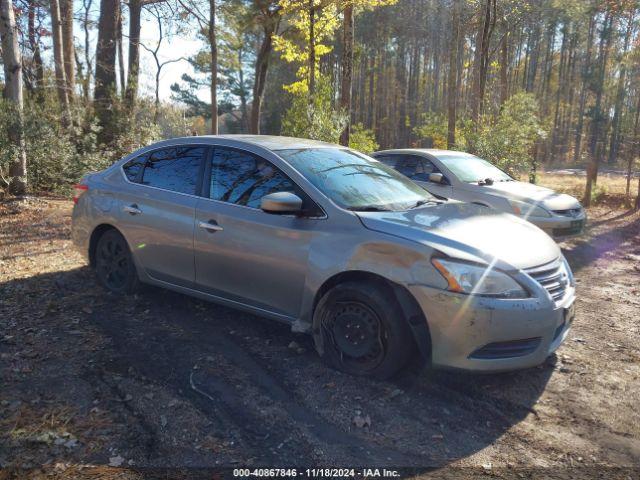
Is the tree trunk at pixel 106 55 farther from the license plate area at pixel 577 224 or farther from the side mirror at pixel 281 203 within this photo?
the side mirror at pixel 281 203

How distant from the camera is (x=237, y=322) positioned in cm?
488

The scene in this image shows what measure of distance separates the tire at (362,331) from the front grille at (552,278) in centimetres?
97

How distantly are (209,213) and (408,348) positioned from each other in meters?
2.08

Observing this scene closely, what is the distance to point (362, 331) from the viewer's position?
3721mm

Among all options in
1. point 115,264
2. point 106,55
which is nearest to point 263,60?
point 106,55

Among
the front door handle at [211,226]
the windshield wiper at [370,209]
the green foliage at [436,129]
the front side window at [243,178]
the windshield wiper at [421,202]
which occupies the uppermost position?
the green foliage at [436,129]

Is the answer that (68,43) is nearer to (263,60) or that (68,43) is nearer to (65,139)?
(65,139)

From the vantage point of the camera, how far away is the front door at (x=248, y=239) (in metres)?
4.03

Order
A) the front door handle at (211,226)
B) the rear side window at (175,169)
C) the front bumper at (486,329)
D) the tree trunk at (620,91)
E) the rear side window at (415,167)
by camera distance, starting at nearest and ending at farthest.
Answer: the front bumper at (486,329), the front door handle at (211,226), the rear side window at (175,169), the rear side window at (415,167), the tree trunk at (620,91)

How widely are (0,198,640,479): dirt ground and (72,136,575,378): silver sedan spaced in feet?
1.07

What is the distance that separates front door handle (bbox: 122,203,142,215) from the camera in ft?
16.6

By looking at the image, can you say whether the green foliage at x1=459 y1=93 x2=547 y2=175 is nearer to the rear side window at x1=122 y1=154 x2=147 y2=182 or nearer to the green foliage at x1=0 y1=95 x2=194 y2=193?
the green foliage at x1=0 y1=95 x2=194 y2=193

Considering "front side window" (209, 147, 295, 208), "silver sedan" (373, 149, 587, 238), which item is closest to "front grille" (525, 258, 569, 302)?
"front side window" (209, 147, 295, 208)

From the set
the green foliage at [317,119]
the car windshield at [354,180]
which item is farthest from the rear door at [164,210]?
the green foliage at [317,119]
